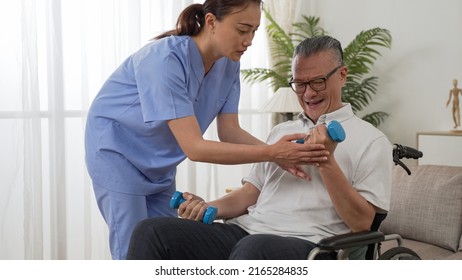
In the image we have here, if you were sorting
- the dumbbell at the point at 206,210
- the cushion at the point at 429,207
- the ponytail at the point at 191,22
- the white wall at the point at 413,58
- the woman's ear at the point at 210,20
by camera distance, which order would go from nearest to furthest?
the dumbbell at the point at 206,210 < the woman's ear at the point at 210,20 < the ponytail at the point at 191,22 < the cushion at the point at 429,207 < the white wall at the point at 413,58

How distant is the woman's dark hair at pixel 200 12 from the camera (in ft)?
6.09

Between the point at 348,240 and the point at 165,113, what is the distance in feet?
2.05

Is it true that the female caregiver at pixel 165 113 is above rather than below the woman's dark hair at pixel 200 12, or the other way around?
below

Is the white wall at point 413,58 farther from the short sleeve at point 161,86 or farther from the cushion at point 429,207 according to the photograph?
the short sleeve at point 161,86

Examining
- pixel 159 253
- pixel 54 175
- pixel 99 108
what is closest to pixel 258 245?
pixel 159 253

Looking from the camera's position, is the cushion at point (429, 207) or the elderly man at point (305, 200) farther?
the cushion at point (429, 207)

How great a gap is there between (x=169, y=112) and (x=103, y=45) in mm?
2242

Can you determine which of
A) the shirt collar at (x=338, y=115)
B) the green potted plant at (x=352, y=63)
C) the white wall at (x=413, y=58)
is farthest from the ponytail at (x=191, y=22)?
the white wall at (x=413, y=58)

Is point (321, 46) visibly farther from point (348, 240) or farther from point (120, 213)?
point (120, 213)

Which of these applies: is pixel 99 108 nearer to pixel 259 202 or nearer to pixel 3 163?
pixel 259 202

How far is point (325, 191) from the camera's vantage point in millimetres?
1853

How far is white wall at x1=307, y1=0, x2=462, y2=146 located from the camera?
4.27 meters

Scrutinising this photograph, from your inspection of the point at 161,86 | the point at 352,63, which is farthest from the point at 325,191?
the point at 352,63

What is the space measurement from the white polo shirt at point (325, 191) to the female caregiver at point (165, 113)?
10 centimetres
